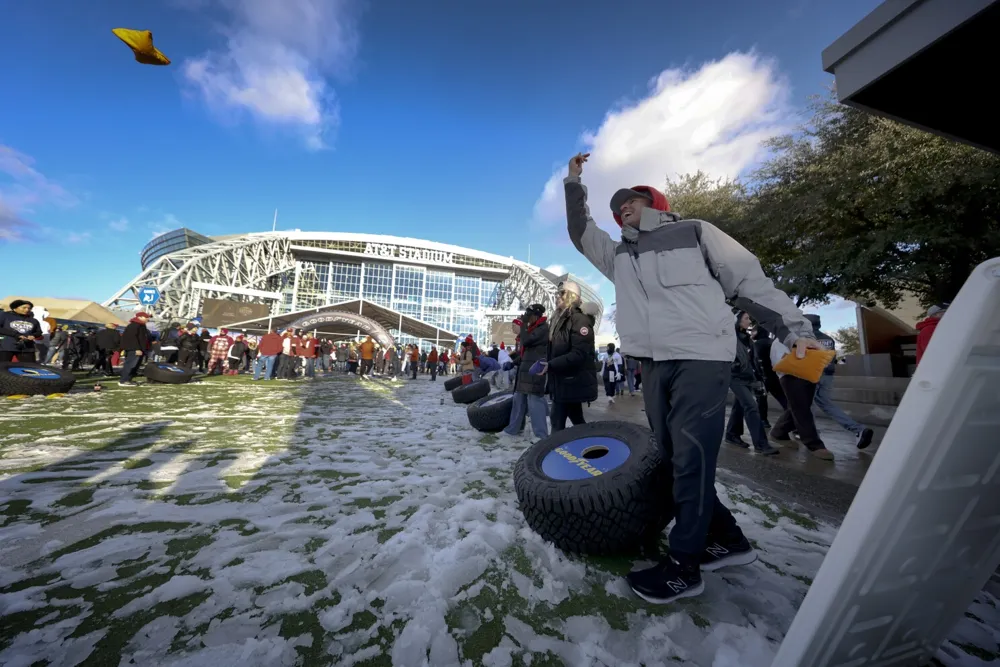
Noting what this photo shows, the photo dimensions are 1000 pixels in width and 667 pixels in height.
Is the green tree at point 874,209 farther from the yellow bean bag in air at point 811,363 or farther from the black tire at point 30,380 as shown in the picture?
the black tire at point 30,380

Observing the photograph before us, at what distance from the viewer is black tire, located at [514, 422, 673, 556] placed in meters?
1.89

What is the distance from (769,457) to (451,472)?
3482mm

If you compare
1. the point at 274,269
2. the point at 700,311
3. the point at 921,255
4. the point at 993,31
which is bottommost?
the point at 700,311

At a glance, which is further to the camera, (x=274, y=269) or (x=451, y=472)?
(x=274, y=269)

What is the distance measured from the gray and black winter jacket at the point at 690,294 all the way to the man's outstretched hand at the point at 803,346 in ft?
0.09

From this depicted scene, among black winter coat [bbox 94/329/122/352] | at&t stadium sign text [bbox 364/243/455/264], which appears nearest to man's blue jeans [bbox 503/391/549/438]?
black winter coat [bbox 94/329/122/352]

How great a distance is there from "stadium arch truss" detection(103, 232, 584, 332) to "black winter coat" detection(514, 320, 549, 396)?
41473 mm

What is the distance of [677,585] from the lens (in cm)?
167

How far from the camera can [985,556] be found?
1094 mm

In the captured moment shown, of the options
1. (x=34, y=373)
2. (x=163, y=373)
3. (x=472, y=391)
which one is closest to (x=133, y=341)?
(x=163, y=373)

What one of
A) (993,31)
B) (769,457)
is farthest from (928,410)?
→ (769,457)

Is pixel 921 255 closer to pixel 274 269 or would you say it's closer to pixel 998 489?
pixel 998 489

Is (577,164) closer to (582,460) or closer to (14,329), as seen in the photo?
(582,460)

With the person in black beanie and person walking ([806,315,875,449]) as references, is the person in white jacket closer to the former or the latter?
person walking ([806,315,875,449])
